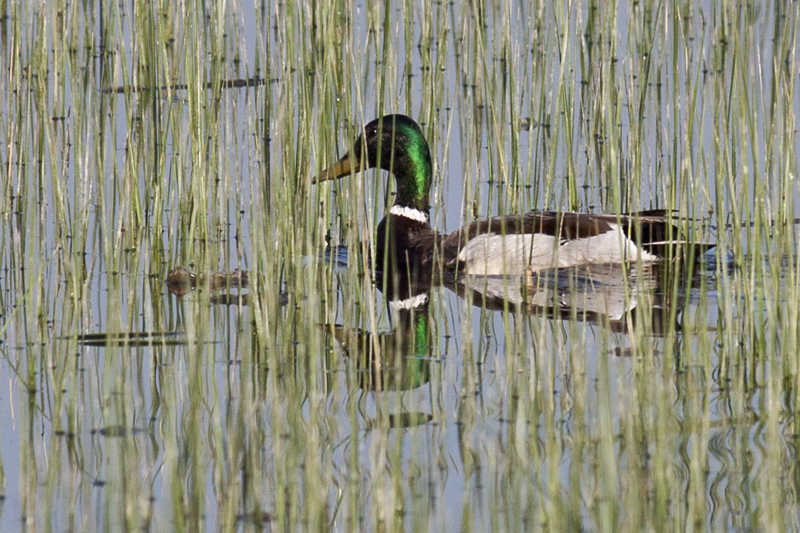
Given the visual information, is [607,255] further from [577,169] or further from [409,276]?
[409,276]

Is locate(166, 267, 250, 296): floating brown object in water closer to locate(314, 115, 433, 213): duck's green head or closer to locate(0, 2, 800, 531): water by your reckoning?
locate(0, 2, 800, 531): water

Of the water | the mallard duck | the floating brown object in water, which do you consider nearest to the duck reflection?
the water

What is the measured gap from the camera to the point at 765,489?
3.14 metres

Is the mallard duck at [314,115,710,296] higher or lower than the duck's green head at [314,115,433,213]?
lower

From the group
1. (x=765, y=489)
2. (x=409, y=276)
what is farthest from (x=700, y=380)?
(x=409, y=276)

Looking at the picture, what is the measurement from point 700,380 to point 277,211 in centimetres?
182

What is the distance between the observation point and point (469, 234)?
19.7ft

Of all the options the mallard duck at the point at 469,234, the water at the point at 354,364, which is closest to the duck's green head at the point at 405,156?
the mallard duck at the point at 469,234

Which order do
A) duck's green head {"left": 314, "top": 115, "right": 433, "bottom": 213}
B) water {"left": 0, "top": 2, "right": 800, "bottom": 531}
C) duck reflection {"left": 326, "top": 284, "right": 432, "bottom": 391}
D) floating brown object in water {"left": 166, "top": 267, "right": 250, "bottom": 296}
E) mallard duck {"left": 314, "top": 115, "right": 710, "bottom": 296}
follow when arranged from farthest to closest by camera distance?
1. duck's green head {"left": 314, "top": 115, "right": 433, "bottom": 213}
2. mallard duck {"left": 314, "top": 115, "right": 710, "bottom": 296}
3. floating brown object in water {"left": 166, "top": 267, "right": 250, "bottom": 296}
4. duck reflection {"left": 326, "top": 284, "right": 432, "bottom": 391}
5. water {"left": 0, "top": 2, "right": 800, "bottom": 531}

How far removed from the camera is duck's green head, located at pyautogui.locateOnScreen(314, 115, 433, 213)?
6621 mm

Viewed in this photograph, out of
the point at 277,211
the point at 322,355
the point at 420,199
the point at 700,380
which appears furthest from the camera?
the point at 420,199

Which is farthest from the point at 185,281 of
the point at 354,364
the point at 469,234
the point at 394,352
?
the point at 354,364

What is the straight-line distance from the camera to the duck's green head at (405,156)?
6.62 meters

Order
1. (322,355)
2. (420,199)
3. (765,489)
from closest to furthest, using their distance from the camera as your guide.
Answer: (765,489)
(322,355)
(420,199)
